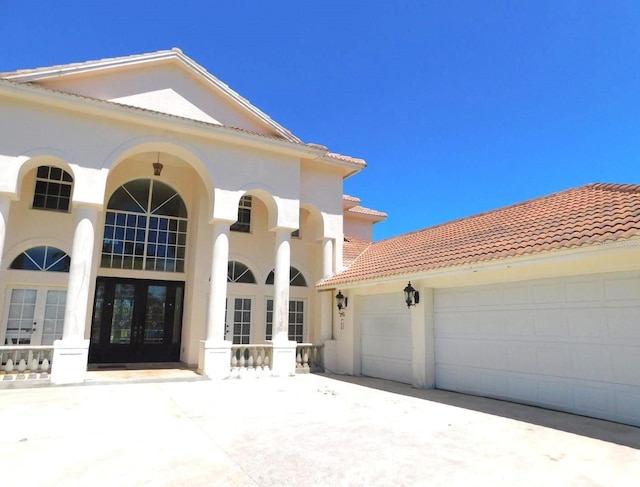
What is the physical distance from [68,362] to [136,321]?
161 inches

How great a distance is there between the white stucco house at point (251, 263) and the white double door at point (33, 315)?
A: 0.13 feet

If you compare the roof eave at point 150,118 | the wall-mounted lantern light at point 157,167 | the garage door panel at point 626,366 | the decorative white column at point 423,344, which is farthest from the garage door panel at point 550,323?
the wall-mounted lantern light at point 157,167

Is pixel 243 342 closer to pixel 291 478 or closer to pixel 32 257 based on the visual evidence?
pixel 32 257

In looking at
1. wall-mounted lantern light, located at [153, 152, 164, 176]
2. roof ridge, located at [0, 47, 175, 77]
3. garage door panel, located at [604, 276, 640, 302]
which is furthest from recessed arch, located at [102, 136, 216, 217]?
garage door panel, located at [604, 276, 640, 302]

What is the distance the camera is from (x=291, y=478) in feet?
14.7

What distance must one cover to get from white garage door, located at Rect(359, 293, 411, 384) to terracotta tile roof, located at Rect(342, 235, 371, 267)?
96.7 inches

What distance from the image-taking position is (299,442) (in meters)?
5.78

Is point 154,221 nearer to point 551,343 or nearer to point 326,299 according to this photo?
point 326,299

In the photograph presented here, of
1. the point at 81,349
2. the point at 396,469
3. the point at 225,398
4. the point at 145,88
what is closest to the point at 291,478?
the point at 396,469

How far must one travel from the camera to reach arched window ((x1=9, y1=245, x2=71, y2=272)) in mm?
12344

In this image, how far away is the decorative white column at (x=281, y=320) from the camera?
41.6 feet

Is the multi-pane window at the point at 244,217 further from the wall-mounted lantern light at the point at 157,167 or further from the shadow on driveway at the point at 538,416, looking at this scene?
the shadow on driveway at the point at 538,416

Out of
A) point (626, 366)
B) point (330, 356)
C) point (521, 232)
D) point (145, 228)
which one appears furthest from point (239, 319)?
point (626, 366)

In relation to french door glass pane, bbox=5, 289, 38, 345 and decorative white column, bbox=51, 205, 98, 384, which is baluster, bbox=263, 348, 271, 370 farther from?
french door glass pane, bbox=5, 289, 38, 345
